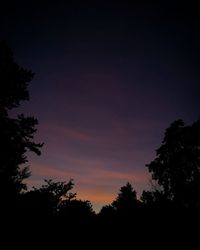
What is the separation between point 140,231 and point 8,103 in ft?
39.0

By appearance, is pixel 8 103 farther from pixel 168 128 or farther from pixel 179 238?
pixel 168 128

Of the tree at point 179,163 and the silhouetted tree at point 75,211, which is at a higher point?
the tree at point 179,163

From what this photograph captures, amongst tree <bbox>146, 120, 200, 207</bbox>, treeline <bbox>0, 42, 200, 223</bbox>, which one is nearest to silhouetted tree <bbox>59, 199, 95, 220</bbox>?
treeline <bbox>0, 42, 200, 223</bbox>

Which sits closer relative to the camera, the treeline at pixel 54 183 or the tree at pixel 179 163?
the treeline at pixel 54 183

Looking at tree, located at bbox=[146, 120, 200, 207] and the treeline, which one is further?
tree, located at bbox=[146, 120, 200, 207]

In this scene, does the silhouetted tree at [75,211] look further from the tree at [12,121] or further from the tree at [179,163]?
the tree at [179,163]

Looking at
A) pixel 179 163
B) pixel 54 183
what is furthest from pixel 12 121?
pixel 179 163

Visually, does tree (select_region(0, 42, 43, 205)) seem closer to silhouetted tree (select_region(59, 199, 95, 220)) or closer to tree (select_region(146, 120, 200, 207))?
silhouetted tree (select_region(59, 199, 95, 220))

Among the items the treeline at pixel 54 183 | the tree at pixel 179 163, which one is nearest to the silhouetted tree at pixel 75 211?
the treeline at pixel 54 183

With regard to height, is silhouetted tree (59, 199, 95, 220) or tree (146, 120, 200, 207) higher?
tree (146, 120, 200, 207)

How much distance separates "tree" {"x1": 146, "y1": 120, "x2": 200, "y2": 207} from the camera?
99.1 ft

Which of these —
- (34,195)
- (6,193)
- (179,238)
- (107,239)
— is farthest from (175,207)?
(6,193)

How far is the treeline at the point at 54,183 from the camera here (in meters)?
13.8

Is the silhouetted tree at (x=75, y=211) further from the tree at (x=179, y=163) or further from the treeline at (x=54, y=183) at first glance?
the tree at (x=179, y=163)
